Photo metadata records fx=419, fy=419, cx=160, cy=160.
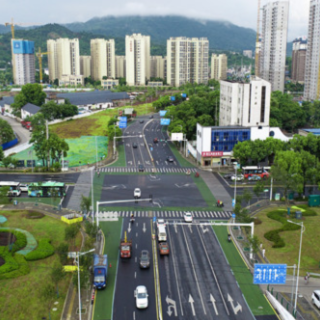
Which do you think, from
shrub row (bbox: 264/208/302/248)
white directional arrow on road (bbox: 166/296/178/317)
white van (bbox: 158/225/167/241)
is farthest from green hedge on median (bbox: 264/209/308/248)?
white directional arrow on road (bbox: 166/296/178/317)

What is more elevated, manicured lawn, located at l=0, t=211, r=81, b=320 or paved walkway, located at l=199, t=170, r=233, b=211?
paved walkway, located at l=199, t=170, r=233, b=211

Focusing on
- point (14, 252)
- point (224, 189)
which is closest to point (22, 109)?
point (224, 189)

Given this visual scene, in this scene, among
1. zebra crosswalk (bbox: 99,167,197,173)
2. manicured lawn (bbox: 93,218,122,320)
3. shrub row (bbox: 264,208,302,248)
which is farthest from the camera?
zebra crosswalk (bbox: 99,167,197,173)

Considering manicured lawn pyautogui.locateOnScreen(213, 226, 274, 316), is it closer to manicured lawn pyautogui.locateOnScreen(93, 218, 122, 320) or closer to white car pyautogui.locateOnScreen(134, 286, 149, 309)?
white car pyautogui.locateOnScreen(134, 286, 149, 309)

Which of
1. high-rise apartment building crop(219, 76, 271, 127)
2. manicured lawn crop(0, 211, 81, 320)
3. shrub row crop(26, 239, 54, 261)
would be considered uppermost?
high-rise apartment building crop(219, 76, 271, 127)

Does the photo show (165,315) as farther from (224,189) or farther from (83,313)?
(224,189)

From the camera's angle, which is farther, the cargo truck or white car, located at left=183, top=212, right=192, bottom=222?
white car, located at left=183, top=212, right=192, bottom=222
